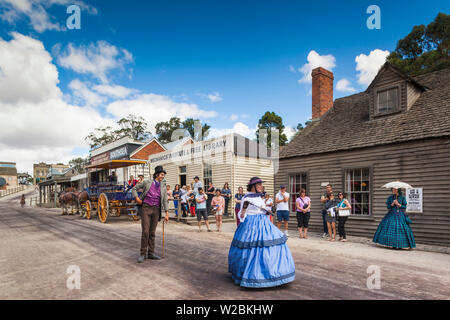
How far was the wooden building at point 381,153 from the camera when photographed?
9.23m

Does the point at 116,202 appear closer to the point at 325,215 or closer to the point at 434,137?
the point at 325,215

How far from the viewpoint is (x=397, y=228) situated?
8.37 metres

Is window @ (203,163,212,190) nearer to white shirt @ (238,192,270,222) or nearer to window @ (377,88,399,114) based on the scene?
window @ (377,88,399,114)

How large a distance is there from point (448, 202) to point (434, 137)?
2.01m

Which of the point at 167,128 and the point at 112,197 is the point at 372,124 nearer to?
the point at 112,197

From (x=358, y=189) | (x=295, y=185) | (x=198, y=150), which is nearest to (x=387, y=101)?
(x=358, y=189)

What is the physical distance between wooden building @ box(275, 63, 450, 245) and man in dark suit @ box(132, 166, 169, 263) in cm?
795

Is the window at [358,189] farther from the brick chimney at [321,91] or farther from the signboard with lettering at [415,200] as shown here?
the brick chimney at [321,91]

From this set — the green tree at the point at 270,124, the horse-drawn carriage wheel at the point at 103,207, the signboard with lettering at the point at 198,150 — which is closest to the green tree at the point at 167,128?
the green tree at the point at 270,124

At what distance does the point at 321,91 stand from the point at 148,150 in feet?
58.2

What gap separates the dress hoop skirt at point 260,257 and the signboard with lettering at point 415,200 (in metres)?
7.11

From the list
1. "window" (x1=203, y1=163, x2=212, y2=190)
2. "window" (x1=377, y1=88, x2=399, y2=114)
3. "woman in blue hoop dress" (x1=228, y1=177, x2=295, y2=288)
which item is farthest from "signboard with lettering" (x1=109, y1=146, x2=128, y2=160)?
"woman in blue hoop dress" (x1=228, y1=177, x2=295, y2=288)

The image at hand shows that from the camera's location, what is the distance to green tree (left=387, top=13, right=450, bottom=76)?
972 inches
